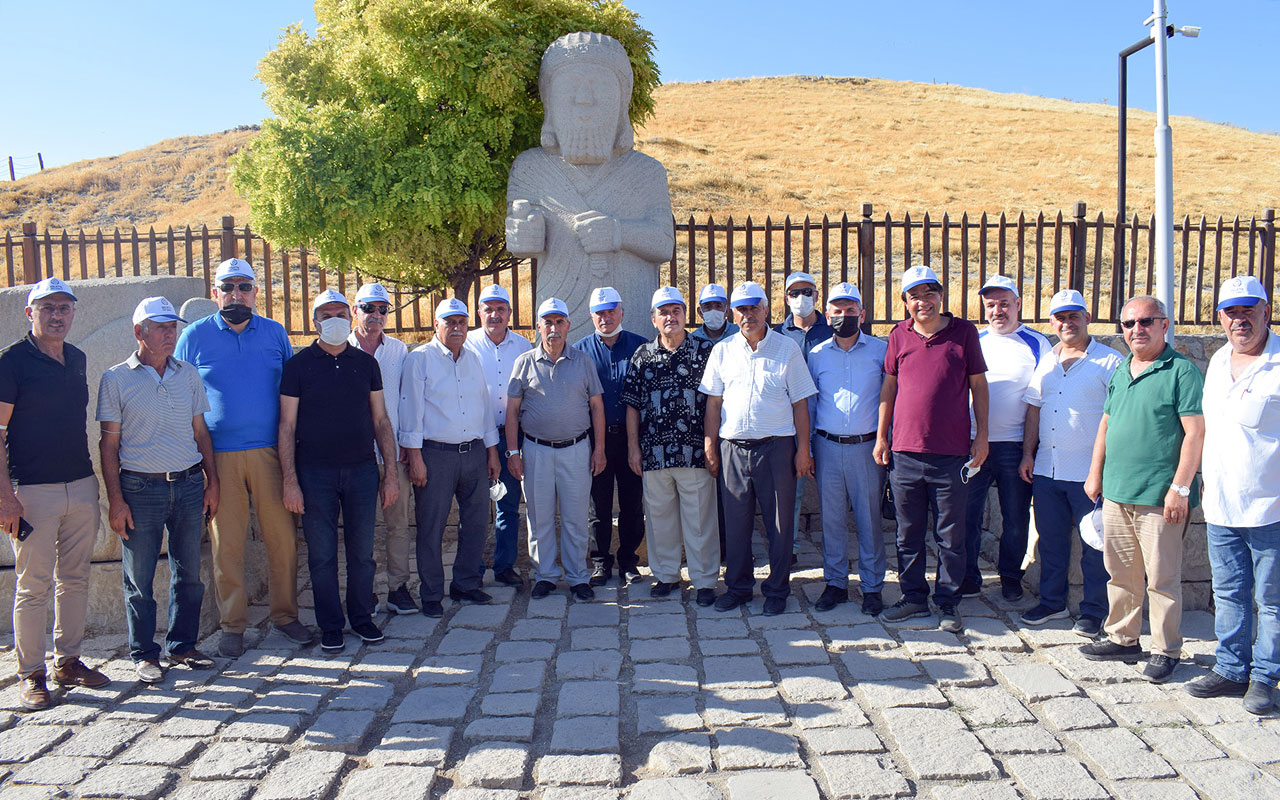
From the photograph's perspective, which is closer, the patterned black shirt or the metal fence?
the patterned black shirt

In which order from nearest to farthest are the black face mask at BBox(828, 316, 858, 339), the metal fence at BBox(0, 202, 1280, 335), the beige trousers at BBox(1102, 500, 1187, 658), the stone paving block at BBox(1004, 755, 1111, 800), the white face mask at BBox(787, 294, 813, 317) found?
the stone paving block at BBox(1004, 755, 1111, 800)
the beige trousers at BBox(1102, 500, 1187, 658)
the black face mask at BBox(828, 316, 858, 339)
the white face mask at BBox(787, 294, 813, 317)
the metal fence at BBox(0, 202, 1280, 335)

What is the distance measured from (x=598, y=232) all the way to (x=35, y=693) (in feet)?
14.2

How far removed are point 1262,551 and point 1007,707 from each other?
4.32 ft

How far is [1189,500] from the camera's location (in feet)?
13.4

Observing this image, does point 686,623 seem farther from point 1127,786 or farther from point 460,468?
point 1127,786

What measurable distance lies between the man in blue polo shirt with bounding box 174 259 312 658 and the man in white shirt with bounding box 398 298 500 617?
0.74 metres

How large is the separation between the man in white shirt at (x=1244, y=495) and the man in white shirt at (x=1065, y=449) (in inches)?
25.5

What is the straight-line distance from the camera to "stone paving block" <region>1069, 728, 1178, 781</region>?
3264mm

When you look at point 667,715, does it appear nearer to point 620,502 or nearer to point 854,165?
point 620,502

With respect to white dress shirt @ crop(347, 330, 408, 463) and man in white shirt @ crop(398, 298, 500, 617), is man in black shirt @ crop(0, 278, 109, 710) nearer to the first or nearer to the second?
white dress shirt @ crop(347, 330, 408, 463)

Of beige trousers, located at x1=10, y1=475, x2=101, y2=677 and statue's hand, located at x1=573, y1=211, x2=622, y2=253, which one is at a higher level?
statue's hand, located at x1=573, y1=211, x2=622, y2=253

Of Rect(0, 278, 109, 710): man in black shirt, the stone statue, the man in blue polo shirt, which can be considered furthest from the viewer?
the stone statue

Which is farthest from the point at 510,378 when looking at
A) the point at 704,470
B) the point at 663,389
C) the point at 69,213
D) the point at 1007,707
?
the point at 69,213

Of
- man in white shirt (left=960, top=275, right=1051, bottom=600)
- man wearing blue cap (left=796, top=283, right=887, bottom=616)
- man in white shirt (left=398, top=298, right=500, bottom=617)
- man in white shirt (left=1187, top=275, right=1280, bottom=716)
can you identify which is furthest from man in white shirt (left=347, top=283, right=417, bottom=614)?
man in white shirt (left=1187, top=275, right=1280, bottom=716)
